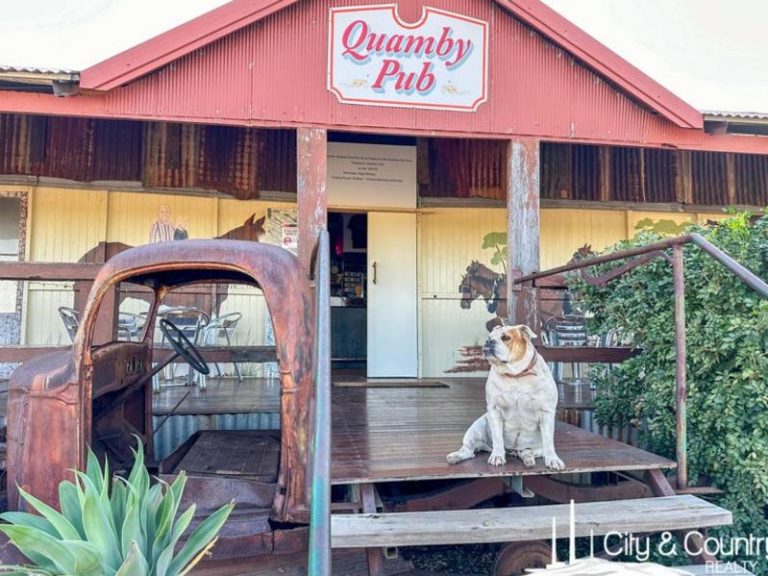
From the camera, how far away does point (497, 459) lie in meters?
3.11

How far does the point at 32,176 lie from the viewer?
7277 millimetres

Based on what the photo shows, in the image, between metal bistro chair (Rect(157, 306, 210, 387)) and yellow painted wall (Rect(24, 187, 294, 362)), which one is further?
yellow painted wall (Rect(24, 187, 294, 362))

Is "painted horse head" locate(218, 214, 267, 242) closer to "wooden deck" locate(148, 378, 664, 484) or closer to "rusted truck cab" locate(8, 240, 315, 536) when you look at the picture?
"wooden deck" locate(148, 378, 664, 484)

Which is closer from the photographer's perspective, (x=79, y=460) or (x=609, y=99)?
(x=79, y=460)

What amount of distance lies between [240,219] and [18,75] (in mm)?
3375

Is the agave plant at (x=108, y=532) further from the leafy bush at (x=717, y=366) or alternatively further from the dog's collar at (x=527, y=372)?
the leafy bush at (x=717, y=366)

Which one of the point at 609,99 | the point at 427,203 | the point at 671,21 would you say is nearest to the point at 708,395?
the point at 609,99

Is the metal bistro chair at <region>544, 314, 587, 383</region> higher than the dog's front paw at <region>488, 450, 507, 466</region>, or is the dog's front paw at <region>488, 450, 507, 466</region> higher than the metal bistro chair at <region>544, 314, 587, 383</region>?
the metal bistro chair at <region>544, 314, 587, 383</region>

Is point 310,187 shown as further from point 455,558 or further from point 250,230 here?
point 455,558

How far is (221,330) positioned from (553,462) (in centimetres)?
563

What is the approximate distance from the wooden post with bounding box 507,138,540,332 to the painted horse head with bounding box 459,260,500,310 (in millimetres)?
2631

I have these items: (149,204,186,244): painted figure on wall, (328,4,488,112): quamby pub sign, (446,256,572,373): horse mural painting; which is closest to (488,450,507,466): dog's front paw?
(328,4,488,112): quamby pub sign

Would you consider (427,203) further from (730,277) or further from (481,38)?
(730,277)

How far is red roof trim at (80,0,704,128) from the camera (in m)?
4.89
